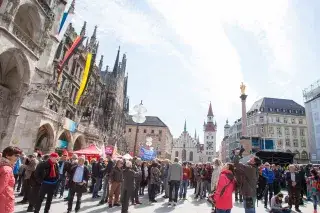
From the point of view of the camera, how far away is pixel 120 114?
51906 mm

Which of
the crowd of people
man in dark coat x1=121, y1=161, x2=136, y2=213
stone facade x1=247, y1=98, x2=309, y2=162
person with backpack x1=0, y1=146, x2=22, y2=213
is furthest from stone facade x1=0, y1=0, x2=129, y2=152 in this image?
stone facade x1=247, y1=98, x2=309, y2=162

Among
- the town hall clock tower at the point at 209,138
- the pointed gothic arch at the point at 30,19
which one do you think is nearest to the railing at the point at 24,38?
the pointed gothic arch at the point at 30,19

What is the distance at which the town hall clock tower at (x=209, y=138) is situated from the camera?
116 m

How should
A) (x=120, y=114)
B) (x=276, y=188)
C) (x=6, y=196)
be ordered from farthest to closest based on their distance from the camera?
(x=120, y=114) < (x=276, y=188) < (x=6, y=196)

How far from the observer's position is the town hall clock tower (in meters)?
116

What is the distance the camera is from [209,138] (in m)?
120

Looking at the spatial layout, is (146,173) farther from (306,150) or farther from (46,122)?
(306,150)

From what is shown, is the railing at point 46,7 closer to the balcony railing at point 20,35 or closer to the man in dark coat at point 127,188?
the balcony railing at point 20,35

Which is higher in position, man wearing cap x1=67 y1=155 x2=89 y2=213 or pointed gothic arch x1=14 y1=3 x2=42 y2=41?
pointed gothic arch x1=14 y1=3 x2=42 y2=41

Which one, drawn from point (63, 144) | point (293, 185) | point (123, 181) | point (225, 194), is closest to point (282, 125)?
point (63, 144)

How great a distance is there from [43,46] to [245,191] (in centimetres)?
1801

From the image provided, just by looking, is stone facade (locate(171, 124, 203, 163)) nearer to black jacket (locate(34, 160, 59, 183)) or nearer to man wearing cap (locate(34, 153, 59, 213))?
man wearing cap (locate(34, 153, 59, 213))

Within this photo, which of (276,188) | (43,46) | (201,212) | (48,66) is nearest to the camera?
(201,212)

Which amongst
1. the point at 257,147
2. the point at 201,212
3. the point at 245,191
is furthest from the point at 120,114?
the point at 245,191
